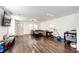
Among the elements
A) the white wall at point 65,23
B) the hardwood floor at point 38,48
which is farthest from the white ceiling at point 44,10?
the hardwood floor at point 38,48

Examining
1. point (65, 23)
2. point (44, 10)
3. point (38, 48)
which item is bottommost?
point (38, 48)

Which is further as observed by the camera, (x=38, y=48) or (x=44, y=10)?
(x=44, y=10)

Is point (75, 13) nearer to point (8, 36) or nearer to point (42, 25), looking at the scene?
point (42, 25)

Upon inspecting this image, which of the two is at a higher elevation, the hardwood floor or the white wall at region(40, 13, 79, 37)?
the white wall at region(40, 13, 79, 37)

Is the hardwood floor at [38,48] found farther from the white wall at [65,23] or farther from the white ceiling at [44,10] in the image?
the white ceiling at [44,10]

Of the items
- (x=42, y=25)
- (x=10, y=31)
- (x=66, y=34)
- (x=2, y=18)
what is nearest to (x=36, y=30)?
(x=42, y=25)

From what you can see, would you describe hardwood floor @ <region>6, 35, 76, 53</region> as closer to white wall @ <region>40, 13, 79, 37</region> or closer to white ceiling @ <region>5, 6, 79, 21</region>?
white wall @ <region>40, 13, 79, 37</region>

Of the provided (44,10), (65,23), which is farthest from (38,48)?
(65,23)

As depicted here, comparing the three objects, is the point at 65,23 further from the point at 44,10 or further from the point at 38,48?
the point at 38,48

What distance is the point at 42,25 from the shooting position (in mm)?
8273

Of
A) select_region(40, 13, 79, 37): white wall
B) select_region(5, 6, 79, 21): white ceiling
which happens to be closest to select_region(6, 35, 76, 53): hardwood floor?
select_region(40, 13, 79, 37): white wall

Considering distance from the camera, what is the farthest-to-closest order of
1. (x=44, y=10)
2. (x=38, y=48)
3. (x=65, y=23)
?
(x=65, y=23), (x=44, y=10), (x=38, y=48)

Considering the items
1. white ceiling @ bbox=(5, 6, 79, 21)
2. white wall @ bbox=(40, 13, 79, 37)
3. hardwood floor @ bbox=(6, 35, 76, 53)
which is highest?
white ceiling @ bbox=(5, 6, 79, 21)
